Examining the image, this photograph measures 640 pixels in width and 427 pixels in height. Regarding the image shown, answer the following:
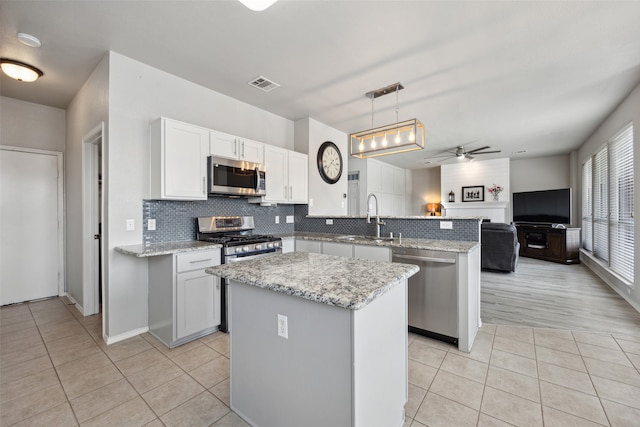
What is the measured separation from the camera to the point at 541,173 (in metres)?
7.68

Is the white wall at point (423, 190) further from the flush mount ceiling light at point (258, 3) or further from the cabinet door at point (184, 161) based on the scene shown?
the flush mount ceiling light at point (258, 3)

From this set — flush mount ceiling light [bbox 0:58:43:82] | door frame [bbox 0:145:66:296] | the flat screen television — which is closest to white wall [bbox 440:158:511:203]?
the flat screen television

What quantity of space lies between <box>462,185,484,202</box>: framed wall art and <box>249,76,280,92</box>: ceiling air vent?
6.90m

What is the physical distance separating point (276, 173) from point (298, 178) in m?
0.45

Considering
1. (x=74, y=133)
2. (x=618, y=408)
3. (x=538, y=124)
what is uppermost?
(x=538, y=124)

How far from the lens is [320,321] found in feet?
4.00

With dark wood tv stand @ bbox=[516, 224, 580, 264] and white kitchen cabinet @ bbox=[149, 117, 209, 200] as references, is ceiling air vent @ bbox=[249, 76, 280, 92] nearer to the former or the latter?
white kitchen cabinet @ bbox=[149, 117, 209, 200]

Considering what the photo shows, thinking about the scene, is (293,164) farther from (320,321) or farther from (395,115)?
(320,321)

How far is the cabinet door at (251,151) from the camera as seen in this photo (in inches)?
130

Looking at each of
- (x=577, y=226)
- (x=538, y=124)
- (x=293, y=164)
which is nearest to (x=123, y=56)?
(x=293, y=164)

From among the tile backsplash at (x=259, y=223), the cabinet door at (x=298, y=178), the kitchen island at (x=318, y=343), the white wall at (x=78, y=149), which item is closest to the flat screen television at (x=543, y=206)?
the tile backsplash at (x=259, y=223)

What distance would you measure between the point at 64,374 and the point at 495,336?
12.1 ft

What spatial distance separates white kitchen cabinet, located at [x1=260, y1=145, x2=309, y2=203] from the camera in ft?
12.1

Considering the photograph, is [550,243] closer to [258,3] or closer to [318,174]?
[318,174]
